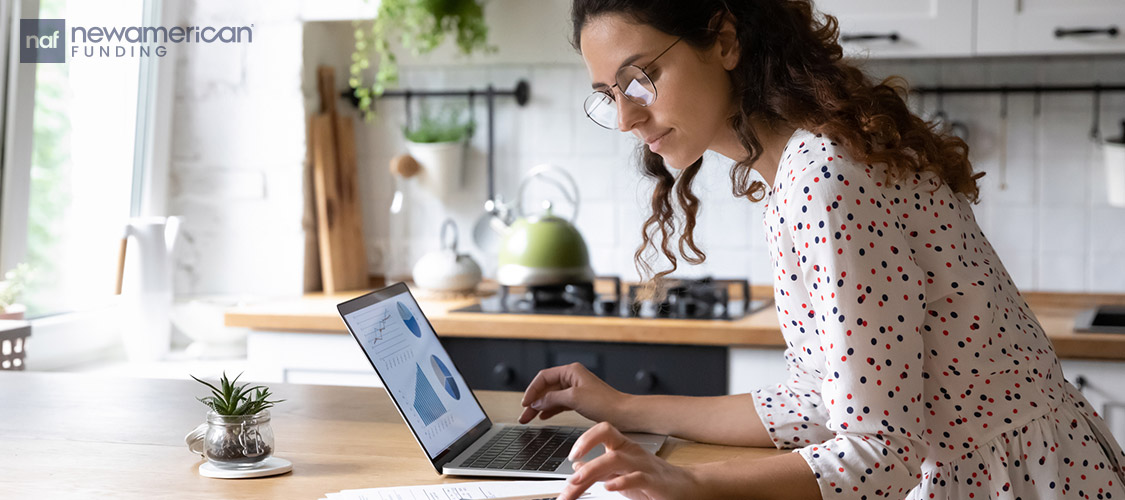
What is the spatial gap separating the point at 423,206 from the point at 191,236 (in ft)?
2.33

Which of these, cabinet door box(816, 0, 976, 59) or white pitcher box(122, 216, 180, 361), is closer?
cabinet door box(816, 0, 976, 59)

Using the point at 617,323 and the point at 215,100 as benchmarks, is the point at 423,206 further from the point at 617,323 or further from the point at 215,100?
the point at 617,323

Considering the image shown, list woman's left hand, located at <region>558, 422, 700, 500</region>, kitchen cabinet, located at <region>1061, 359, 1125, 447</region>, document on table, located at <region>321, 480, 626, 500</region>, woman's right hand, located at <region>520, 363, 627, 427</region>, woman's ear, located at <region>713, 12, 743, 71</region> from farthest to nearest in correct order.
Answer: kitchen cabinet, located at <region>1061, 359, 1125, 447</region> → woman's right hand, located at <region>520, 363, 627, 427</region> → woman's ear, located at <region>713, 12, 743, 71</region> → document on table, located at <region>321, 480, 626, 500</region> → woman's left hand, located at <region>558, 422, 700, 500</region>

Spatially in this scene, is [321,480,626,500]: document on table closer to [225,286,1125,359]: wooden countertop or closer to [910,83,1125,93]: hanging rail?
[225,286,1125,359]: wooden countertop

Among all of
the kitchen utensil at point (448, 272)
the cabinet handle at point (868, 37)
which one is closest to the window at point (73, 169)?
the kitchen utensil at point (448, 272)

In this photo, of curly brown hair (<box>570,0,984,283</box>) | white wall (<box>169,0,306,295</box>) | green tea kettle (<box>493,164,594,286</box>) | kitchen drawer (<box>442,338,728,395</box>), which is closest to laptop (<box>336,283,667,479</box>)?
curly brown hair (<box>570,0,984,283</box>)

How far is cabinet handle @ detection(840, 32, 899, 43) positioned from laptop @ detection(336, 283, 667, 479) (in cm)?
159

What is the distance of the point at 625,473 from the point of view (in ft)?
3.43

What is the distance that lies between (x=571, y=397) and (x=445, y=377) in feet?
0.60

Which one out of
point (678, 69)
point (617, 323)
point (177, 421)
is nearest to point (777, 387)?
point (678, 69)

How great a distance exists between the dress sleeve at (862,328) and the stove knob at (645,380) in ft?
4.76

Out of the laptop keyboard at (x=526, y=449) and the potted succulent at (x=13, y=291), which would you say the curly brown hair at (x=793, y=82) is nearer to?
the laptop keyboard at (x=526, y=449)

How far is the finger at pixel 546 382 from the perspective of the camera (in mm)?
1531

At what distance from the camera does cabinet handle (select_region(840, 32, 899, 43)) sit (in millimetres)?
2695
